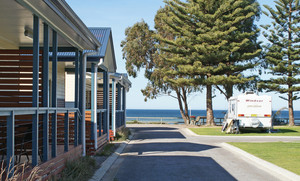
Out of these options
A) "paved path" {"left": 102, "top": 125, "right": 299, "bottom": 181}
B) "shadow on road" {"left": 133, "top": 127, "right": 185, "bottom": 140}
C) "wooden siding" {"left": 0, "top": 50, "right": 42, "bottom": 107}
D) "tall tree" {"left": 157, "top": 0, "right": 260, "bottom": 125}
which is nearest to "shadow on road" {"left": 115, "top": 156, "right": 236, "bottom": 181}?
"paved path" {"left": 102, "top": 125, "right": 299, "bottom": 181}

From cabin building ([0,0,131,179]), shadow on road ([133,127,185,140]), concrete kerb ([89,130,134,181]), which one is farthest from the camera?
shadow on road ([133,127,185,140])

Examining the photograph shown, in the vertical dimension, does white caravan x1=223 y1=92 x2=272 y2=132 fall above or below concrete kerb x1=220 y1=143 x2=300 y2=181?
above

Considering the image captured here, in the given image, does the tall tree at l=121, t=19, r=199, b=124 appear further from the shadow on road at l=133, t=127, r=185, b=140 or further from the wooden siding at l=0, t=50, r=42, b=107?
the wooden siding at l=0, t=50, r=42, b=107

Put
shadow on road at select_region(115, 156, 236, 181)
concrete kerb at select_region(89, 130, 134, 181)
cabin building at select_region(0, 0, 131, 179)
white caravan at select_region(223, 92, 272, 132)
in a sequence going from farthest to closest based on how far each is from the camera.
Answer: white caravan at select_region(223, 92, 272, 132), shadow on road at select_region(115, 156, 236, 181), concrete kerb at select_region(89, 130, 134, 181), cabin building at select_region(0, 0, 131, 179)

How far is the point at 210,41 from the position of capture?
Result: 33.7 m

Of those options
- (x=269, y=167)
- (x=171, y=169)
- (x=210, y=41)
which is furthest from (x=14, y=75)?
(x=210, y=41)

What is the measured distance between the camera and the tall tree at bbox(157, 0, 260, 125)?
33.0 meters

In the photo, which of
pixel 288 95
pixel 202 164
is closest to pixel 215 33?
pixel 288 95

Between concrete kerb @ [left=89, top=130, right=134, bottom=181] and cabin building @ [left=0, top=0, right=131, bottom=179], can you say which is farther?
concrete kerb @ [left=89, top=130, right=134, bottom=181]

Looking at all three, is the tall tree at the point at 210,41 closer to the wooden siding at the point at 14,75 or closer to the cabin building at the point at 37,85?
the cabin building at the point at 37,85

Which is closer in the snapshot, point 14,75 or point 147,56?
point 14,75

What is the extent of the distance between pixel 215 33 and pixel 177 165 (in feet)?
74.5

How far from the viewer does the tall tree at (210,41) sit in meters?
33.0

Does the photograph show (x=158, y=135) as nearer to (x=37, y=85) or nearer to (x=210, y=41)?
(x=210, y=41)
